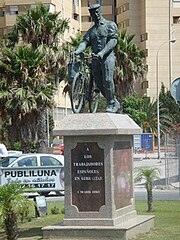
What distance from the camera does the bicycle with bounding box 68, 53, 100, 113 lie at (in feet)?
45.0

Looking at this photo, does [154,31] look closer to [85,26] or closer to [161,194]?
[85,26]

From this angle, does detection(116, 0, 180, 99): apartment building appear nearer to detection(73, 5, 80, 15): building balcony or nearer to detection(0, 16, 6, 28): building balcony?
detection(73, 5, 80, 15): building balcony

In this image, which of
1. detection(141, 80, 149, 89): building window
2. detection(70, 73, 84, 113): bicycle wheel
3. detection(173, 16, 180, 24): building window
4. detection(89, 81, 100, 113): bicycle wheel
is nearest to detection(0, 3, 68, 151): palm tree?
detection(89, 81, 100, 113): bicycle wheel

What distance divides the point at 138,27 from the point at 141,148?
38.7m

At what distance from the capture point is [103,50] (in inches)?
546

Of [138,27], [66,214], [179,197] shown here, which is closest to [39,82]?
[179,197]

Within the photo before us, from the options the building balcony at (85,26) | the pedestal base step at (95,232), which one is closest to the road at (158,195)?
the pedestal base step at (95,232)

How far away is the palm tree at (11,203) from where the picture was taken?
1138 centimetres

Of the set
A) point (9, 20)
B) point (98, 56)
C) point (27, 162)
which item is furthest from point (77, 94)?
point (9, 20)

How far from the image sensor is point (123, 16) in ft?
308

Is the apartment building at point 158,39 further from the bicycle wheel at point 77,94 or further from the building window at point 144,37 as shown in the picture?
the bicycle wheel at point 77,94

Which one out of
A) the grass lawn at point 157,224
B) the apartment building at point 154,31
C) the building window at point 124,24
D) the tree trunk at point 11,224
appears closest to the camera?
the tree trunk at point 11,224

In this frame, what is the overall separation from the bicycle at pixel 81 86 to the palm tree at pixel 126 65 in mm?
30940

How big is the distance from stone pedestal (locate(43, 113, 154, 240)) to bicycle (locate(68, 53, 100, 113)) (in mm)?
533
